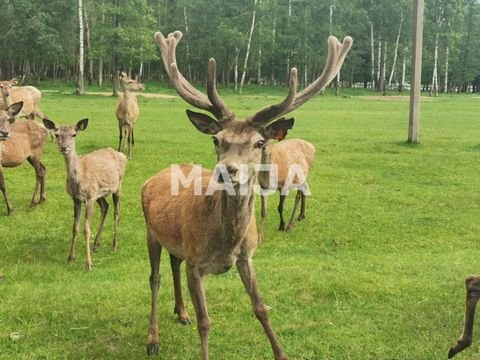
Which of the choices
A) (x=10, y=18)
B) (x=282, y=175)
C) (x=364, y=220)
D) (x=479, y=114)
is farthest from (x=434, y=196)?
(x=10, y=18)

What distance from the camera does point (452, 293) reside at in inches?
231

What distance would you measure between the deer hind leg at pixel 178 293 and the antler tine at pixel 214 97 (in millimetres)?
1566

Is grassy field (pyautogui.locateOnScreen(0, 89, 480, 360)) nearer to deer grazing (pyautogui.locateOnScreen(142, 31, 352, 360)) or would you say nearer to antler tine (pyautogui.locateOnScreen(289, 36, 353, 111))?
deer grazing (pyautogui.locateOnScreen(142, 31, 352, 360))

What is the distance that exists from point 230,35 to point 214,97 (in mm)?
43191

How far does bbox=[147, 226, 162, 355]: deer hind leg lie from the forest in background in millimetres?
36113

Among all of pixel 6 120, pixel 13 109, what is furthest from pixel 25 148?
pixel 6 120

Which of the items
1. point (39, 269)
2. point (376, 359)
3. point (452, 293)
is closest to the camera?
point (376, 359)

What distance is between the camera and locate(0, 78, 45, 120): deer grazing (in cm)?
1495

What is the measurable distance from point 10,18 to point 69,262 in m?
44.5

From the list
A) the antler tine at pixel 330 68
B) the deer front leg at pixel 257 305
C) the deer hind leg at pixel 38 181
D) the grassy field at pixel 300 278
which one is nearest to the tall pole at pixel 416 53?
the grassy field at pixel 300 278

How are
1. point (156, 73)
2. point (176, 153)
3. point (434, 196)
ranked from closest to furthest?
1. point (434, 196)
2. point (176, 153)
3. point (156, 73)

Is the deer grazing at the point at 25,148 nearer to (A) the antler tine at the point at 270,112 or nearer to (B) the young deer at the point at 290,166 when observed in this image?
(B) the young deer at the point at 290,166

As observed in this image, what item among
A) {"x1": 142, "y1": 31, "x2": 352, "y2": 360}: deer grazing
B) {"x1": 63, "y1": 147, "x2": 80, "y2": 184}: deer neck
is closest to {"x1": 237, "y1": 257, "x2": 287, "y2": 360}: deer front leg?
{"x1": 142, "y1": 31, "x2": 352, "y2": 360}: deer grazing

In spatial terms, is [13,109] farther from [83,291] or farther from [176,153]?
[176,153]
